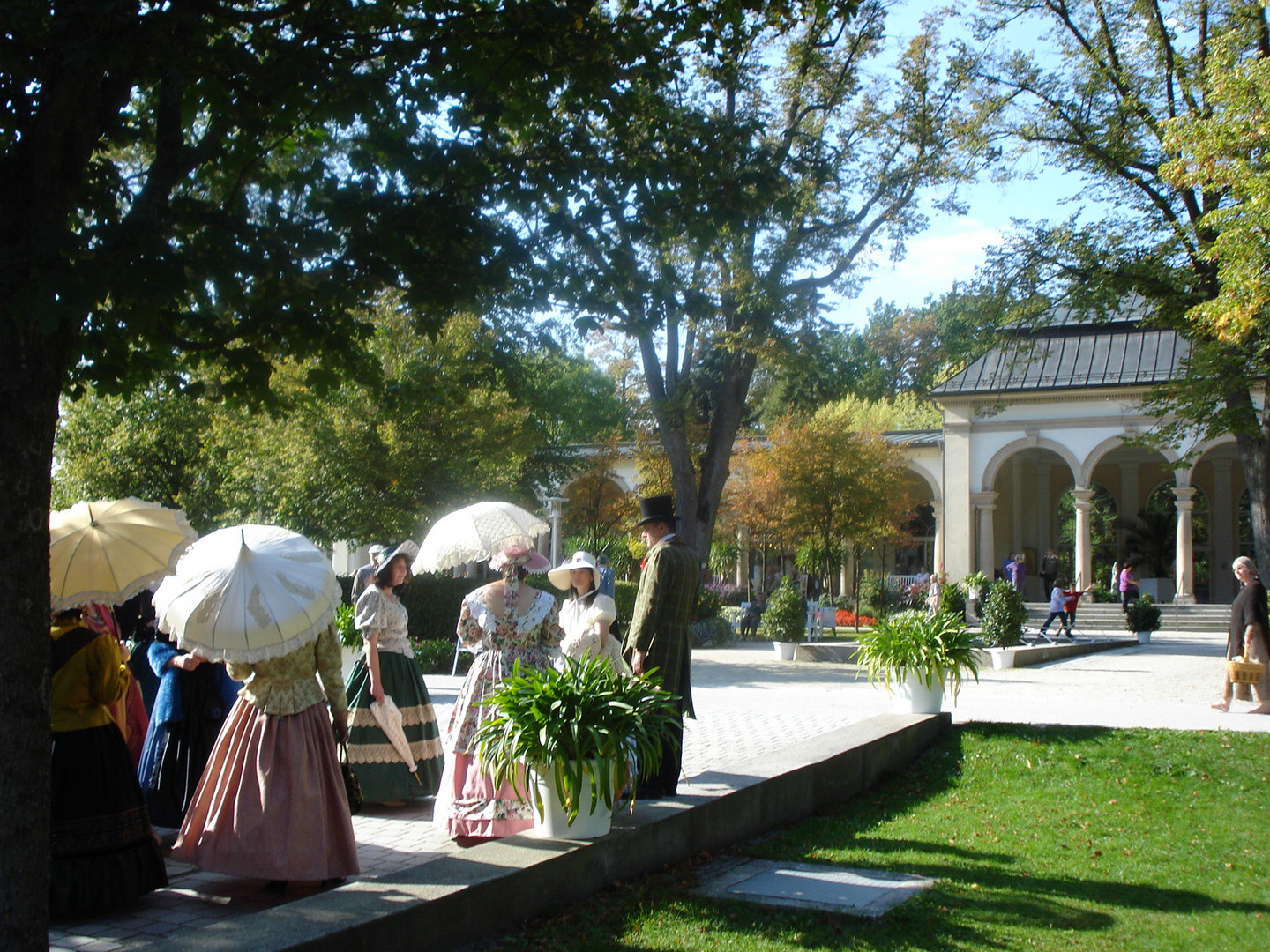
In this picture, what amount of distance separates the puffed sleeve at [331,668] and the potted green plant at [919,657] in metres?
5.47

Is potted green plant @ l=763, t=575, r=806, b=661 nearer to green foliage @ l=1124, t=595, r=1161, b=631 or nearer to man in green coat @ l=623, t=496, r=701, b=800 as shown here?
green foliage @ l=1124, t=595, r=1161, b=631

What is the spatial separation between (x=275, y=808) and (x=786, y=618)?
671 inches

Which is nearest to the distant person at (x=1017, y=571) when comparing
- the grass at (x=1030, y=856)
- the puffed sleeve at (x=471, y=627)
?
the grass at (x=1030, y=856)

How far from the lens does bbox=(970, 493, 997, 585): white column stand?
3441 cm

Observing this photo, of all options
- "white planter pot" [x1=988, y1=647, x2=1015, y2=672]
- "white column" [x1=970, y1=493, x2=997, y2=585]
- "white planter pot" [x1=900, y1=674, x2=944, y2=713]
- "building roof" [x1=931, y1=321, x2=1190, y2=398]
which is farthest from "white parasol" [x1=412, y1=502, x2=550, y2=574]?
"white column" [x1=970, y1=493, x2=997, y2=585]

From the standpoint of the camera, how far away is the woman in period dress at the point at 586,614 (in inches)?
264

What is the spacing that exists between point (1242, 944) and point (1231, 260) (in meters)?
9.78

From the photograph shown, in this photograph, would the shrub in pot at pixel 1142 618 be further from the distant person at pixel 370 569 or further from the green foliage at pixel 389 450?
the distant person at pixel 370 569

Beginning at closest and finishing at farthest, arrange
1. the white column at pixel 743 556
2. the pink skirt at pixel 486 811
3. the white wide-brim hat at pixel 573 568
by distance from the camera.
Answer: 1. the pink skirt at pixel 486 811
2. the white wide-brim hat at pixel 573 568
3. the white column at pixel 743 556

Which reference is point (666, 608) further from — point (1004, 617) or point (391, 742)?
point (1004, 617)

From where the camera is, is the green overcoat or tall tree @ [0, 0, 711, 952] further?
the green overcoat

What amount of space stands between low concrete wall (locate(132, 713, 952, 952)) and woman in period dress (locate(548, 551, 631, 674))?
0.99 m

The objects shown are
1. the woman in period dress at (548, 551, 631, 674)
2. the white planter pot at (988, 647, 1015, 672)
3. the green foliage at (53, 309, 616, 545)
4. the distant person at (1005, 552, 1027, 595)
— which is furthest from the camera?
the distant person at (1005, 552, 1027, 595)

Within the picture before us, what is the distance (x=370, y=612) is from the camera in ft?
23.2
